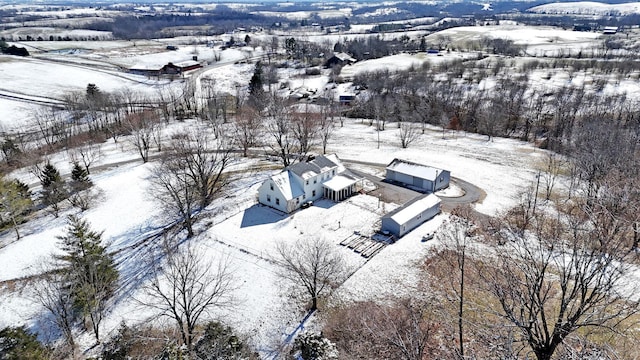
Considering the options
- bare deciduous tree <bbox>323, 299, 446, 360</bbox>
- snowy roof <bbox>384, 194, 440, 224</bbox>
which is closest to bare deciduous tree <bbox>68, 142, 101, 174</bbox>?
snowy roof <bbox>384, 194, 440, 224</bbox>

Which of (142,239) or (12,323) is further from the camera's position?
(142,239)

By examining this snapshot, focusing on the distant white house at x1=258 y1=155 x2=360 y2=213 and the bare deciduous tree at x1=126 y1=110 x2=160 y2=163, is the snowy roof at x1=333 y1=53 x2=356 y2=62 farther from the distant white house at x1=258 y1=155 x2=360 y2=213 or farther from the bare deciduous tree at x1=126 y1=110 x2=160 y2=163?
the distant white house at x1=258 y1=155 x2=360 y2=213

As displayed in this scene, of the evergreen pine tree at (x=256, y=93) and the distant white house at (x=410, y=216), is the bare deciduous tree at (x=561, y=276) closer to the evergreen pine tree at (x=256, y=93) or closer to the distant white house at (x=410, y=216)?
the distant white house at (x=410, y=216)

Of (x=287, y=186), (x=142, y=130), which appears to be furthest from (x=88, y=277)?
(x=142, y=130)

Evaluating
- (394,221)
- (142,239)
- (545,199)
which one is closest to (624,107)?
(545,199)

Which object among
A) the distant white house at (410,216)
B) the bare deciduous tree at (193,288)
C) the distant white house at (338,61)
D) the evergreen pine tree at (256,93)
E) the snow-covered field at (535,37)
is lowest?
the bare deciduous tree at (193,288)

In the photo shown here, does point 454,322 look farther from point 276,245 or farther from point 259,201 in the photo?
point 259,201

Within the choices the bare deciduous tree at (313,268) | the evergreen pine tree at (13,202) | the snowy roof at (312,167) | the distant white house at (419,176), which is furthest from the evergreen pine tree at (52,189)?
the distant white house at (419,176)
